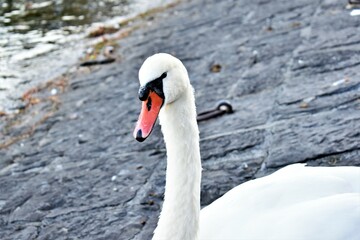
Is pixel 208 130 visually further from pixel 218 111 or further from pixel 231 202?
pixel 231 202

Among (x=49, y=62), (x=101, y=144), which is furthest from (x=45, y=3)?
(x=101, y=144)

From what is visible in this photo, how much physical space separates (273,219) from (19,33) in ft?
29.3

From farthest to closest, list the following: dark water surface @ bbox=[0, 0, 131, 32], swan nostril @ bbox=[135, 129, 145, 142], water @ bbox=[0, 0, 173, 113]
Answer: dark water surface @ bbox=[0, 0, 131, 32], water @ bbox=[0, 0, 173, 113], swan nostril @ bbox=[135, 129, 145, 142]

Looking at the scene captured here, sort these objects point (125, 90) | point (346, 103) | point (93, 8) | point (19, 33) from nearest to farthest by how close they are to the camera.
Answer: point (346, 103), point (125, 90), point (19, 33), point (93, 8)

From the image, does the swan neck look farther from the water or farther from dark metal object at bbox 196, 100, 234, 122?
the water

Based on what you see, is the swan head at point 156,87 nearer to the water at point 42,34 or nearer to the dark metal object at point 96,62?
the water at point 42,34

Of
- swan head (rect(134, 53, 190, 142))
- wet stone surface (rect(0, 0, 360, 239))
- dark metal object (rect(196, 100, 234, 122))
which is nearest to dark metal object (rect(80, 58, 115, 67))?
wet stone surface (rect(0, 0, 360, 239))

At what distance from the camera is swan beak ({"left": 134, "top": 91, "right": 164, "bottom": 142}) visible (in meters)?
2.98

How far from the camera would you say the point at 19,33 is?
1141 centimetres

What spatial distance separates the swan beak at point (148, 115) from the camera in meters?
2.98

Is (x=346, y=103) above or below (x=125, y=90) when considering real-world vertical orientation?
above

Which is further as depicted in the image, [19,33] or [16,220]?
[19,33]

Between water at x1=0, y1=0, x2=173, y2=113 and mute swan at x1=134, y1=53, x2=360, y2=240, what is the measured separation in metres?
5.36

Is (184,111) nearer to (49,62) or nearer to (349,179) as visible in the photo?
(349,179)
